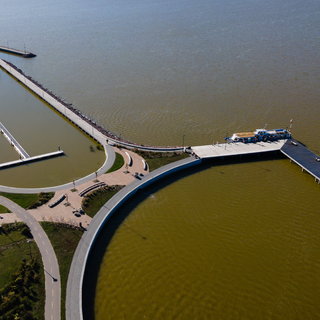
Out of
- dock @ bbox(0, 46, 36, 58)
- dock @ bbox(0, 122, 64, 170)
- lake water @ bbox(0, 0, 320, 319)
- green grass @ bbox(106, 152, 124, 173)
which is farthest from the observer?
dock @ bbox(0, 46, 36, 58)

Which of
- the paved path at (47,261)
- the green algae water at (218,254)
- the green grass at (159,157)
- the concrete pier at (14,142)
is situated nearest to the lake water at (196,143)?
the green algae water at (218,254)

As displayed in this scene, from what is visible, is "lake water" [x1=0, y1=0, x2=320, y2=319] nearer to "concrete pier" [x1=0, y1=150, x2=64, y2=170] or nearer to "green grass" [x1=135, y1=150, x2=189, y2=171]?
"concrete pier" [x1=0, y1=150, x2=64, y2=170]

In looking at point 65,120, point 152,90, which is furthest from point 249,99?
point 65,120

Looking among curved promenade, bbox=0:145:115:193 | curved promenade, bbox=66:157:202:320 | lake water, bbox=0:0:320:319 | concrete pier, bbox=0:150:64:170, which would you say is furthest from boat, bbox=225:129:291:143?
concrete pier, bbox=0:150:64:170

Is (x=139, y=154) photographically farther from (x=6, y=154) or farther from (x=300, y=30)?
(x=300, y=30)

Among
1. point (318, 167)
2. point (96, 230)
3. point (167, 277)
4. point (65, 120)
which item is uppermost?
point (65, 120)

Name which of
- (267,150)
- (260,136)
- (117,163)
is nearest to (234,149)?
(267,150)
